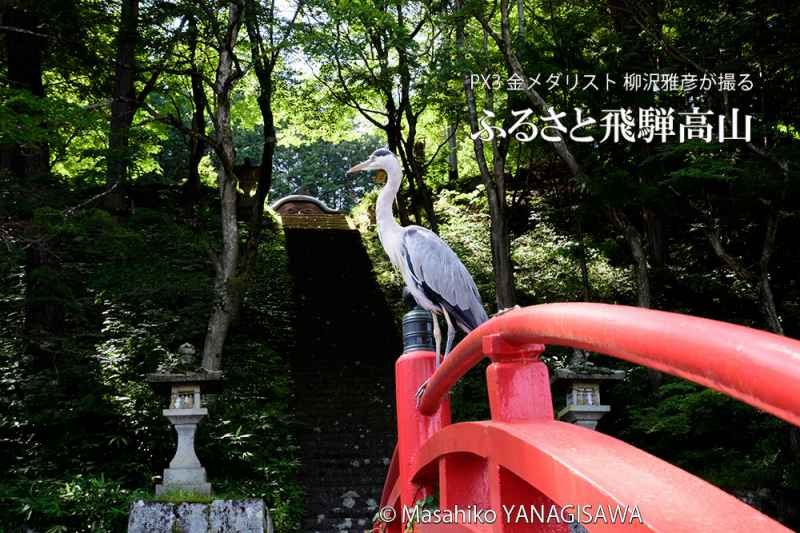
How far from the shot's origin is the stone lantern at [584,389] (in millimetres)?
7691

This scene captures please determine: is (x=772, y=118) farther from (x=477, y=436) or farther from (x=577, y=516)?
(x=577, y=516)

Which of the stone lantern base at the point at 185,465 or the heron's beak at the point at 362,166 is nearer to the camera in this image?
the heron's beak at the point at 362,166

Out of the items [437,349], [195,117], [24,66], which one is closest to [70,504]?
[24,66]

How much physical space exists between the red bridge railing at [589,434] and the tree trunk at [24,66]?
343 inches

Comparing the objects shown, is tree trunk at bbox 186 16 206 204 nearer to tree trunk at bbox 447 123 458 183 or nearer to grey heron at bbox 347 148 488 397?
tree trunk at bbox 447 123 458 183

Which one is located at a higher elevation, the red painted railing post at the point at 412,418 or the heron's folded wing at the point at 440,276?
the heron's folded wing at the point at 440,276

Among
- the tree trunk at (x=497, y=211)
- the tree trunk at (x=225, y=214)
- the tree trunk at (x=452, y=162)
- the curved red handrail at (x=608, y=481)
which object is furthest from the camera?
the tree trunk at (x=452, y=162)

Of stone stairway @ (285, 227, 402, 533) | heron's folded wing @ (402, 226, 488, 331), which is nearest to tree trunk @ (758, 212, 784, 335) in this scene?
stone stairway @ (285, 227, 402, 533)

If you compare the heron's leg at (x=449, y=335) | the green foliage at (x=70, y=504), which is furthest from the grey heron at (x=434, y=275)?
the green foliage at (x=70, y=504)

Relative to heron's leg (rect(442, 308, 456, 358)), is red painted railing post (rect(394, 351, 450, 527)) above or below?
below

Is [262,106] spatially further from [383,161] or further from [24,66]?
[383,161]

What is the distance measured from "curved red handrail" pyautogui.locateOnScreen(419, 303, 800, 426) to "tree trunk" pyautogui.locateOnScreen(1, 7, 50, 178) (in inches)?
377

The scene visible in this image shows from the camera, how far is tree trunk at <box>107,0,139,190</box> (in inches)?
386

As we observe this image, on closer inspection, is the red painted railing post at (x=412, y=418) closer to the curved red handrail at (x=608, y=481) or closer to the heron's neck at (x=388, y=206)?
the heron's neck at (x=388, y=206)
